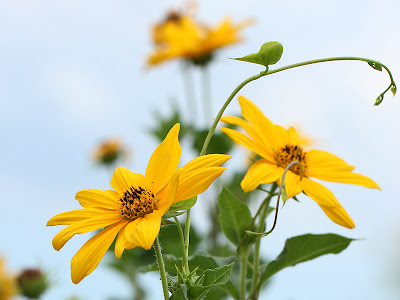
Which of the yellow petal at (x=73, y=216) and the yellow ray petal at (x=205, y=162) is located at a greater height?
the yellow ray petal at (x=205, y=162)

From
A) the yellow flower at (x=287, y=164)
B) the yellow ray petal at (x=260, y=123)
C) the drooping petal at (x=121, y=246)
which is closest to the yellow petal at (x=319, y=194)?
the yellow flower at (x=287, y=164)

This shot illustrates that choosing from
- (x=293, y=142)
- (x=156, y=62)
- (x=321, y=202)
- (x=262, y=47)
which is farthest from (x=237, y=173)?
(x=262, y=47)

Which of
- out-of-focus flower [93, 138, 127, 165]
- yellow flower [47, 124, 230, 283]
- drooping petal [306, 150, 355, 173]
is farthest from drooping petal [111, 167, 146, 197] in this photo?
out-of-focus flower [93, 138, 127, 165]

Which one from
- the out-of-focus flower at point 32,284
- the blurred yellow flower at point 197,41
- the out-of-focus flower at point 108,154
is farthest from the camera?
the out-of-focus flower at point 108,154

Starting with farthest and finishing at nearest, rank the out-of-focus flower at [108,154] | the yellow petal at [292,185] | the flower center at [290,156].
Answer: the out-of-focus flower at [108,154]
the flower center at [290,156]
the yellow petal at [292,185]

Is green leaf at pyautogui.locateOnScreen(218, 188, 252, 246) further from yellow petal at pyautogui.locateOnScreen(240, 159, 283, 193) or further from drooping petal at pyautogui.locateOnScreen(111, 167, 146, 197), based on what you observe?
drooping petal at pyautogui.locateOnScreen(111, 167, 146, 197)

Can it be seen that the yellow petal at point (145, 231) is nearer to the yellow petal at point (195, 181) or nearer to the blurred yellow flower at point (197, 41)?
the yellow petal at point (195, 181)

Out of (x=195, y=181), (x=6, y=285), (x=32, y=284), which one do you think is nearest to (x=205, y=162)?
(x=195, y=181)
